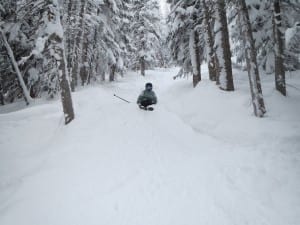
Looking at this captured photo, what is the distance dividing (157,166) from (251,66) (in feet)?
18.4

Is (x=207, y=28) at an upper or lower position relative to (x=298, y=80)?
upper

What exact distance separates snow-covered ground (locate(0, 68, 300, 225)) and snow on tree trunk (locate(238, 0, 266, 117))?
0.48 metres

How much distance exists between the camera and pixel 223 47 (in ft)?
38.4

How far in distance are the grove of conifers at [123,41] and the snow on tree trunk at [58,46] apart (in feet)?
0.12

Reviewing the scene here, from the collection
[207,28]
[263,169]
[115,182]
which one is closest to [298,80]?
[207,28]

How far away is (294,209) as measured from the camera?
4.96 metres

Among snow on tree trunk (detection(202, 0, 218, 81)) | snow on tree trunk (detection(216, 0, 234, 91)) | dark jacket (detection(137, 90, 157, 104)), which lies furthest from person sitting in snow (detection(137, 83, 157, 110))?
snow on tree trunk (detection(202, 0, 218, 81))

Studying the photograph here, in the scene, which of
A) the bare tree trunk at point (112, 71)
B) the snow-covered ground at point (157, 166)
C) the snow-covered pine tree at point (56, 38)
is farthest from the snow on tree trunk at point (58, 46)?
the bare tree trunk at point (112, 71)

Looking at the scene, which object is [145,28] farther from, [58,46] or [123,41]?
[58,46]

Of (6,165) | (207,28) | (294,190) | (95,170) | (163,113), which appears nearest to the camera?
(294,190)

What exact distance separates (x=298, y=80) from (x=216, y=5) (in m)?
6.95

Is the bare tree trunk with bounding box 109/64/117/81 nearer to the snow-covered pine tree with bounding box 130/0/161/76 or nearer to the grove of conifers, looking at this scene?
the grove of conifers

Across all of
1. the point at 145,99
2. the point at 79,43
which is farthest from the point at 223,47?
the point at 79,43

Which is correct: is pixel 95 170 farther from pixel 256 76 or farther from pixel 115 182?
pixel 256 76
